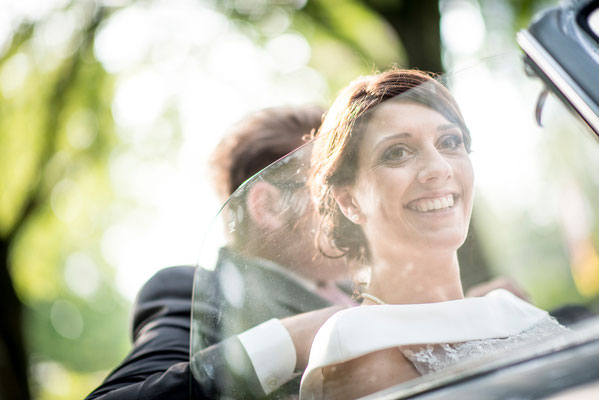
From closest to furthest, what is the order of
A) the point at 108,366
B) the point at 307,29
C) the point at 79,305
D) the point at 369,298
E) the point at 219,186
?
1. the point at 369,298
2. the point at 219,186
3. the point at 307,29
4. the point at 79,305
5. the point at 108,366

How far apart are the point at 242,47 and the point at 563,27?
8.04 m

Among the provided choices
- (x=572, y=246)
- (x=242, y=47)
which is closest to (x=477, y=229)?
(x=572, y=246)

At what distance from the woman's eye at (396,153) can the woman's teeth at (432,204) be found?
0.09 metres

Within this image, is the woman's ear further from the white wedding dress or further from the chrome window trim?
the chrome window trim

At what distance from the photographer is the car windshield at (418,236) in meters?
1.03

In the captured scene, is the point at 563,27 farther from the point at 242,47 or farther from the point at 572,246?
the point at 242,47

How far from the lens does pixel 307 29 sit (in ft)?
26.9

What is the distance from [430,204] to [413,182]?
0.05m

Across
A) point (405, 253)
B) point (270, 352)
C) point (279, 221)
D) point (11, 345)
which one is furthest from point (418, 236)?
point (11, 345)

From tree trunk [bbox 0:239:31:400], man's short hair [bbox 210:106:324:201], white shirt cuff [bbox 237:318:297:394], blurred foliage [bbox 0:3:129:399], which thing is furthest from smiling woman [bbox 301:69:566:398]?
tree trunk [bbox 0:239:31:400]

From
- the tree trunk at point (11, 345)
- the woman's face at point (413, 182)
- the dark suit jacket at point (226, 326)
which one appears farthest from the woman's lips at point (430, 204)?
the tree trunk at point (11, 345)

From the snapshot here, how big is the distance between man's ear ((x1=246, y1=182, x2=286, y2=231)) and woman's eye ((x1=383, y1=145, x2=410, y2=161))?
28 cm

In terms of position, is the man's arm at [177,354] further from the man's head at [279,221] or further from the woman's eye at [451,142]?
the woman's eye at [451,142]

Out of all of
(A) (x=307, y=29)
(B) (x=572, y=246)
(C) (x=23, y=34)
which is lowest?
(B) (x=572, y=246)
